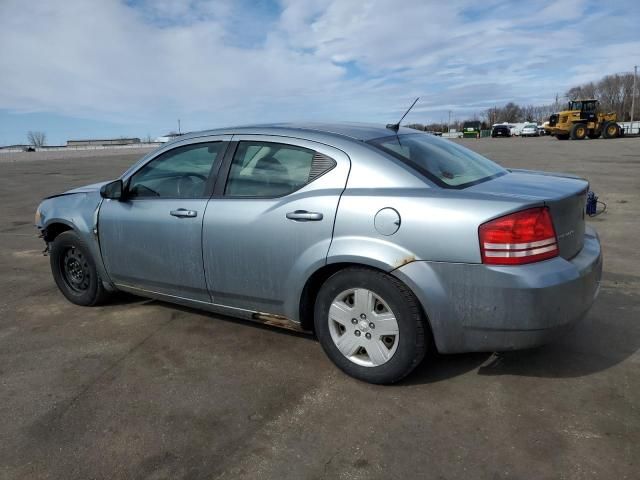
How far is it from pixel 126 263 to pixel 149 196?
1.87 ft

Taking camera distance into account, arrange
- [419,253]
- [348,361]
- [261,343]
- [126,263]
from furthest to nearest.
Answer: [126,263]
[261,343]
[348,361]
[419,253]

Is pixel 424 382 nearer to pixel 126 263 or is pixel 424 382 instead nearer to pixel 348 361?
pixel 348 361

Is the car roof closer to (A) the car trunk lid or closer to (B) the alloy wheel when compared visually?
(A) the car trunk lid

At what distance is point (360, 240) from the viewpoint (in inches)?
112

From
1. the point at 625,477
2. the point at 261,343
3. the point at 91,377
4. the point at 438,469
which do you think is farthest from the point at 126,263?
the point at 625,477

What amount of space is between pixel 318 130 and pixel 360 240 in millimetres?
891

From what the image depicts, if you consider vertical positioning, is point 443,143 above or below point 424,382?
above

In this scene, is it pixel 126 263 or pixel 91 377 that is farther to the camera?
pixel 126 263

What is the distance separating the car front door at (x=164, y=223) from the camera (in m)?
3.57

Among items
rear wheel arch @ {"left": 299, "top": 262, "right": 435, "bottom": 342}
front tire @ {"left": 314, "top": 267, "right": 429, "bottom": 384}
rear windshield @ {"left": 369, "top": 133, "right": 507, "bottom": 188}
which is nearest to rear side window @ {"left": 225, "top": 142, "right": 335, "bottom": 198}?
rear windshield @ {"left": 369, "top": 133, "right": 507, "bottom": 188}

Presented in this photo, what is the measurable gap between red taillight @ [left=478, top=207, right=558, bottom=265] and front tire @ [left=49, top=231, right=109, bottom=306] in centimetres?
326

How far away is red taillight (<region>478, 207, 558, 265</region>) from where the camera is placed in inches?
100

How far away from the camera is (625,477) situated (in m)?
2.18

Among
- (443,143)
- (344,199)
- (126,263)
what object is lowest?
(126,263)
